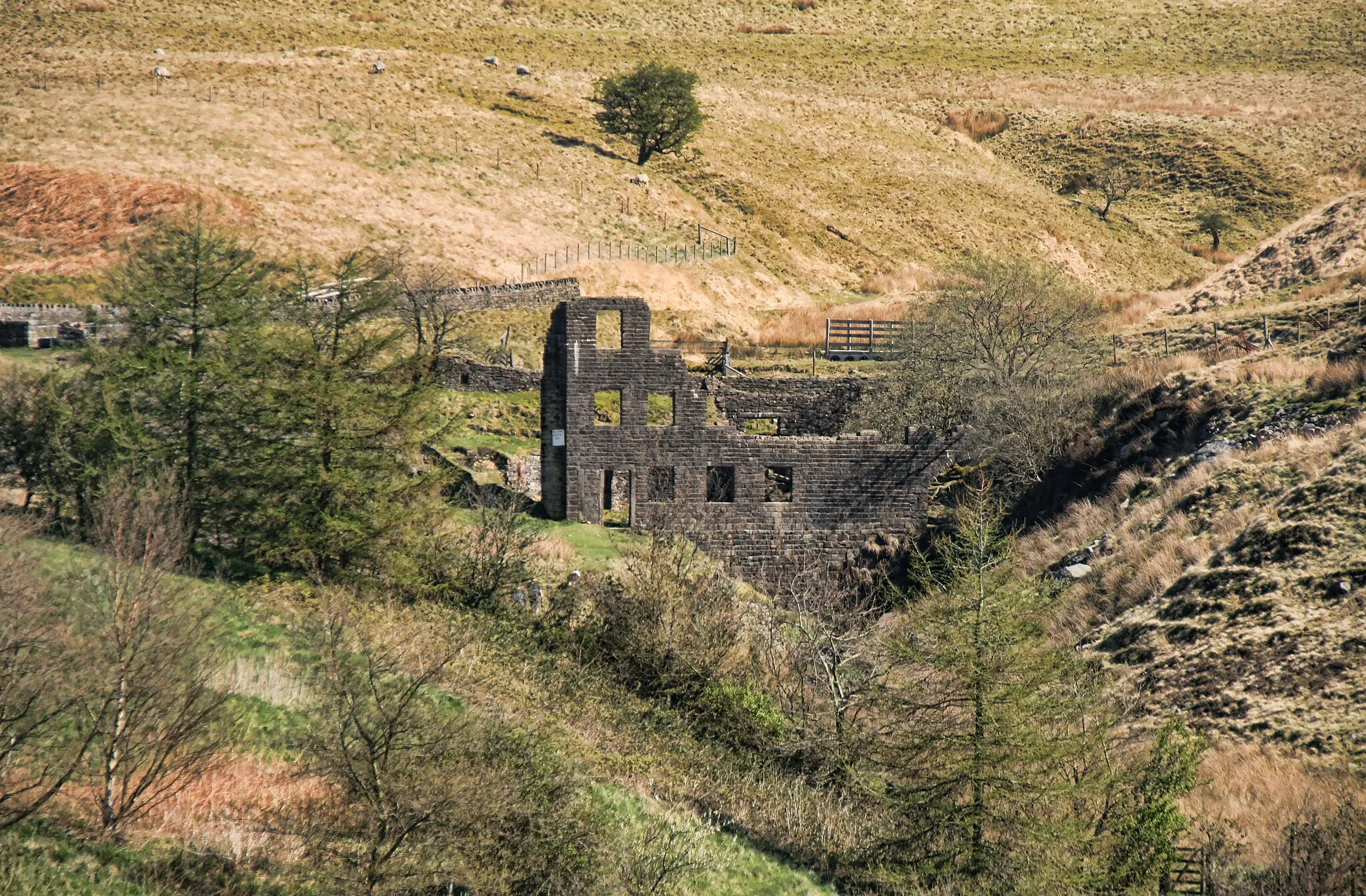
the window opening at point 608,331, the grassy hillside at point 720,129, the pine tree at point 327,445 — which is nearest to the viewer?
the pine tree at point 327,445

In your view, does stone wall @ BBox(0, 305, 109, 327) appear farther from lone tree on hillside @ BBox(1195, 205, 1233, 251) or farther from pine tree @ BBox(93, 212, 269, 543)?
lone tree on hillside @ BBox(1195, 205, 1233, 251)

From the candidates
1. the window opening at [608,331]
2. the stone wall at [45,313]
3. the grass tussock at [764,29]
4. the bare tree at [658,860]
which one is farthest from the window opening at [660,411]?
the grass tussock at [764,29]

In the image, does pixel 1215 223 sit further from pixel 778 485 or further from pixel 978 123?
pixel 778 485

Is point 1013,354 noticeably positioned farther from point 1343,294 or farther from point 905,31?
point 905,31

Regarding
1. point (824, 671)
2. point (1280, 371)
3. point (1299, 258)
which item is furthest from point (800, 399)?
point (1299, 258)

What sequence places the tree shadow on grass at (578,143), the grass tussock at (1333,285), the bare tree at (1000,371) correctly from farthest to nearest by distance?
the tree shadow on grass at (578,143)
the grass tussock at (1333,285)
the bare tree at (1000,371)

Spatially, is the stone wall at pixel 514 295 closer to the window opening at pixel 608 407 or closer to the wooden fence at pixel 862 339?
the wooden fence at pixel 862 339
